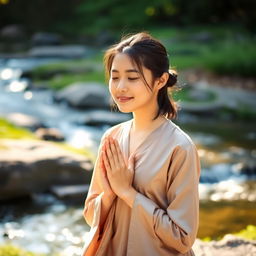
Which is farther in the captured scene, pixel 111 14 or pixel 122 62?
pixel 111 14

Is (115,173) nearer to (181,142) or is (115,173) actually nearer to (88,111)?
(181,142)

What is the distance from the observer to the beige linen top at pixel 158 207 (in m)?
2.16

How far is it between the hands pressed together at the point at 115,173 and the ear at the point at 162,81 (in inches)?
11.2

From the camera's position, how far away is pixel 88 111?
42.2 feet

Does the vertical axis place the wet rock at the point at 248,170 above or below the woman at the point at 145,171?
below

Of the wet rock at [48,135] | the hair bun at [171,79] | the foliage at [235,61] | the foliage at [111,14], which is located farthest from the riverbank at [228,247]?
the foliage at [111,14]

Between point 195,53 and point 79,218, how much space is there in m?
13.4

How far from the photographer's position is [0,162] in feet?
21.7

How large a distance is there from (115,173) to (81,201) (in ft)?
15.2

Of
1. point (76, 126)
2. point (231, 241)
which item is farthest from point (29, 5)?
point (231, 241)

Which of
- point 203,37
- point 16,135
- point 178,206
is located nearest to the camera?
point 178,206

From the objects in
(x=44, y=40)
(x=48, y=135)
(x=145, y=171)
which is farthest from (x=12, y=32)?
(x=145, y=171)

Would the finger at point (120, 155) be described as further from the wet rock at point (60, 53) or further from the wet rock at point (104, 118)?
the wet rock at point (60, 53)

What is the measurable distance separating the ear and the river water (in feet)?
10.2
